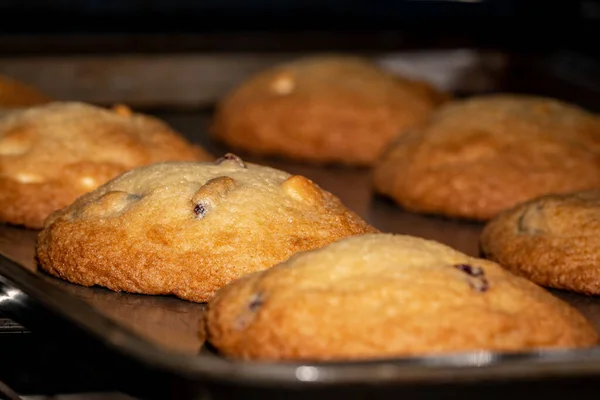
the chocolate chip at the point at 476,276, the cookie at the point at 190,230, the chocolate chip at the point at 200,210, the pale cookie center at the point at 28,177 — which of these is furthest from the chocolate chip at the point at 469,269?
the pale cookie center at the point at 28,177

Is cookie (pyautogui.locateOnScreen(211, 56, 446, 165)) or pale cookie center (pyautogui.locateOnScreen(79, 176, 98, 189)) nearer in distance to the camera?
pale cookie center (pyautogui.locateOnScreen(79, 176, 98, 189))

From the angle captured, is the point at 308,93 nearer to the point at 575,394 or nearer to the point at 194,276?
the point at 194,276

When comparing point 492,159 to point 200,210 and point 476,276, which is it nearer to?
point 200,210

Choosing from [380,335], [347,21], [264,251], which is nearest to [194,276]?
[264,251]

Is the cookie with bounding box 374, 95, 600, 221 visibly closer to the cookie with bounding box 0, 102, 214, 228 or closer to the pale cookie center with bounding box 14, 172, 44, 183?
the cookie with bounding box 0, 102, 214, 228

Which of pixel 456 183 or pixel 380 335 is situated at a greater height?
pixel 380 335

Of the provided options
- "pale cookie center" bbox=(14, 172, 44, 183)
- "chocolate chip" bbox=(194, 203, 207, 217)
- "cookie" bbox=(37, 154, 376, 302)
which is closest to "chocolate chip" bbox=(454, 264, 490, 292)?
"cookie" bbox=(37, 154, 376, 302)

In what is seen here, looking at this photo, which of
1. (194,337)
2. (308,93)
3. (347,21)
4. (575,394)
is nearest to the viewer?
(575,394)

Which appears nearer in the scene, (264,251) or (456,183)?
(264,251)
